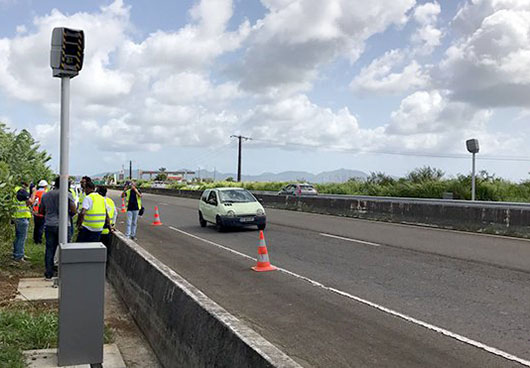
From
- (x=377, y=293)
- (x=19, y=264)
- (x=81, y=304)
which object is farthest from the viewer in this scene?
(x=19, y=264)

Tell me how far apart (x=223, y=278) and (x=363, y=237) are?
6835 mm

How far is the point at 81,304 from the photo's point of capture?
5289mm

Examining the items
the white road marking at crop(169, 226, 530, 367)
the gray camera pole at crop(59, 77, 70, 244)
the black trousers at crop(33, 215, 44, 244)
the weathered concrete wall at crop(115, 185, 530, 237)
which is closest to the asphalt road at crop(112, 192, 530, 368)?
the white road marking at crop(169, 226, 530, 367)

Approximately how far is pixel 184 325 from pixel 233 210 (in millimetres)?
13092

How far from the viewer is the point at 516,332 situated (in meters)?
6.17

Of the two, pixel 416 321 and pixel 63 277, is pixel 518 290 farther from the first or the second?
pixel 63 277

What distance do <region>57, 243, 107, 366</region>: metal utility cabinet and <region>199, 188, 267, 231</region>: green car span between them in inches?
492

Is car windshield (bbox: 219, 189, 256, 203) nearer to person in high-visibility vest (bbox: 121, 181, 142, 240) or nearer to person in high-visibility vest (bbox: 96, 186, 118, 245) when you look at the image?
person in high-visibility vest (bbox: 121, 181, 142, 240)

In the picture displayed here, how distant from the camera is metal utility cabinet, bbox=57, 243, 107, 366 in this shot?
5223mm

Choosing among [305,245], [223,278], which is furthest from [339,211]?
[223,278]

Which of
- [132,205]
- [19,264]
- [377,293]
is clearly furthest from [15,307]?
[132,205]

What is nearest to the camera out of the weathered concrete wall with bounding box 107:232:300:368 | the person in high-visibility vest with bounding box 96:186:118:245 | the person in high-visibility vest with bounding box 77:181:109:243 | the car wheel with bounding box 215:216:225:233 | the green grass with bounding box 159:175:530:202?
the weathered concrete wall with bounding box 107:232:300:368

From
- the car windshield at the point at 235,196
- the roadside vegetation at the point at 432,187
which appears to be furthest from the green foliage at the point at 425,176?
the car windshield at the point at 235,196

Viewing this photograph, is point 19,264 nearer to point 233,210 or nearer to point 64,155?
point 64,155
